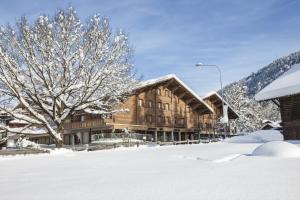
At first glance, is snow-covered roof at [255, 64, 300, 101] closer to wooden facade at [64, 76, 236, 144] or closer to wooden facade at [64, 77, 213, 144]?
wooden facade at [64, 77, 213, 144]

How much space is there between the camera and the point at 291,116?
28.2 m

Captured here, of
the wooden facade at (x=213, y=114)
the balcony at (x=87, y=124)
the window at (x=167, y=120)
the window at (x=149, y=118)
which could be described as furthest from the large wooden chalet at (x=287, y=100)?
the wooden facade at (x=213, y=114)

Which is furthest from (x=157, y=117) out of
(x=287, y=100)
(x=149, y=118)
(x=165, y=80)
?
(x=287, y=100)

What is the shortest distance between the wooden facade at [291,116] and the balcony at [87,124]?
20794 mm

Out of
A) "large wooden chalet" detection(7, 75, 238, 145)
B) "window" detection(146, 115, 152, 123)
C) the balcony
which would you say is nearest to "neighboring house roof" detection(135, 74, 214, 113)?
"large wooden chalet" detection(7, 75, 238, 145)

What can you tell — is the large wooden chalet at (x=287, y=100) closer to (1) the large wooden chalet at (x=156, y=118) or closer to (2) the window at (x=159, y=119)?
(1) the large wooden chalet at (x=156, y=118)

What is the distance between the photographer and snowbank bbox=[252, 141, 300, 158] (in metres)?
Answer: 13.0

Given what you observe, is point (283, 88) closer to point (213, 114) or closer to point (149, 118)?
point (149, 118)

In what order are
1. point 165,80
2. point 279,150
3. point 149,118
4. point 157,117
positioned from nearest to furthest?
1. point 279,150
2. point 165,80
3. point 149,118
4. point 157,117

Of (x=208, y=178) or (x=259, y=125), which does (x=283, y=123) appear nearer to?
(x=208, y=178)

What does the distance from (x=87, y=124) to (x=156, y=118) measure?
9929mm

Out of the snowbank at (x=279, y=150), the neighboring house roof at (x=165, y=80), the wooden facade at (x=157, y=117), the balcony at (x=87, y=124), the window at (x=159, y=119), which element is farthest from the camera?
the window at (x=159, y=119)

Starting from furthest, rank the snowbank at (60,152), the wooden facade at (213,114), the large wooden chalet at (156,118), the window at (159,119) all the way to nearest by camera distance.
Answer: the wooden facade at (213,114), the window at (159,119), the large wooden chalet at (156,118), the snowbank at (60,152)

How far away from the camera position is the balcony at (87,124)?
4289cm
